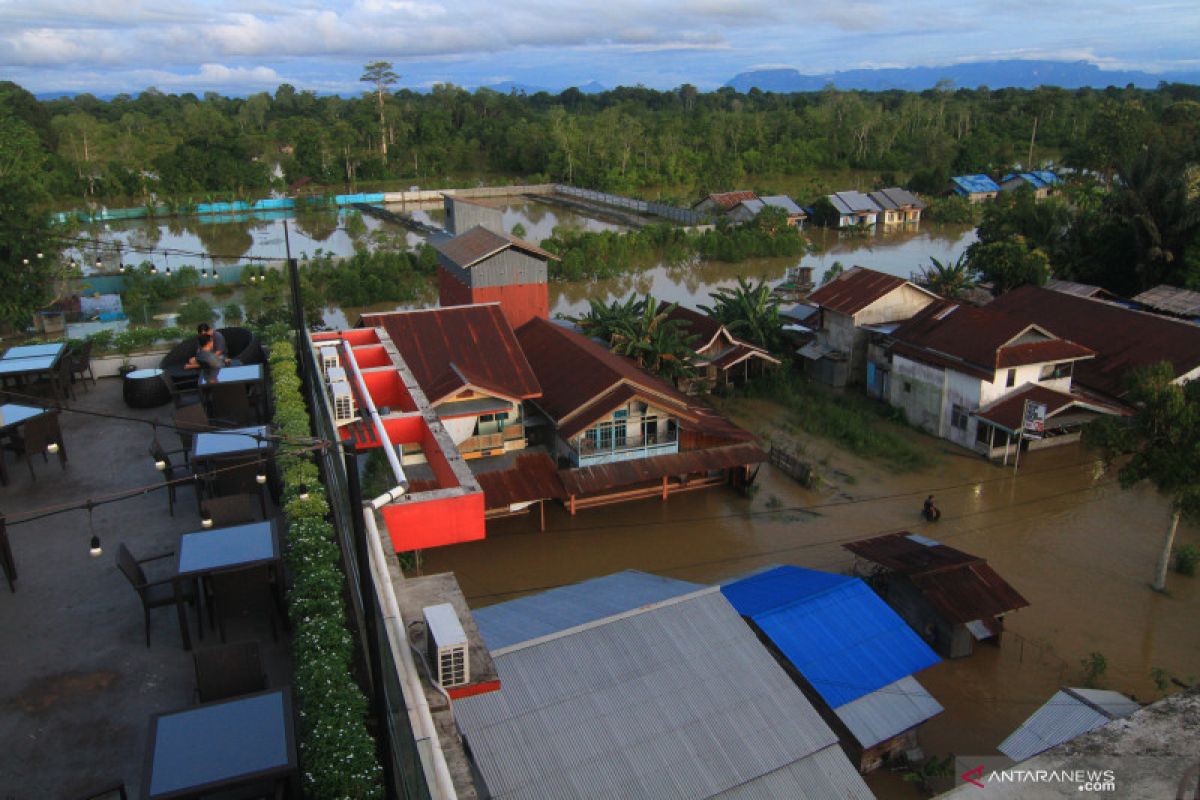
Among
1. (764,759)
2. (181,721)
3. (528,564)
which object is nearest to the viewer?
(181,721)

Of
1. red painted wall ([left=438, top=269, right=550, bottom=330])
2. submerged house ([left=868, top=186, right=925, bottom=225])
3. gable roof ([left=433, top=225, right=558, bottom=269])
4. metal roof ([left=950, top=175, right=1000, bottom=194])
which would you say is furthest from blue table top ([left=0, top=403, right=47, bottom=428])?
metal roof ([left=950, top=175, right=1000, bottom=194])

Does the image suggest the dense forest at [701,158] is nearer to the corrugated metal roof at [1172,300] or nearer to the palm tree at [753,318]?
the corrugated metal roof at [1172,300]

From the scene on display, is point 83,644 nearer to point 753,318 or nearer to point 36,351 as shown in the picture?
point 36,351

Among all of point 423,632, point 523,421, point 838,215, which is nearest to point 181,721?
point 423,632

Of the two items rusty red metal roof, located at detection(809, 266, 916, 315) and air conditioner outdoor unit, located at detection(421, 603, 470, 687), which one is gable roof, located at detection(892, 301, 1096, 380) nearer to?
rusty red metal roof, located at detection(809, 266, 916, 315)

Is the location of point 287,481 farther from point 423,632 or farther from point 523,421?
point 523,421

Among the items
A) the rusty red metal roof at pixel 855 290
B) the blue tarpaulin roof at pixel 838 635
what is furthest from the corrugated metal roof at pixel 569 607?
the rusty red metal roof at pixel 855 290
